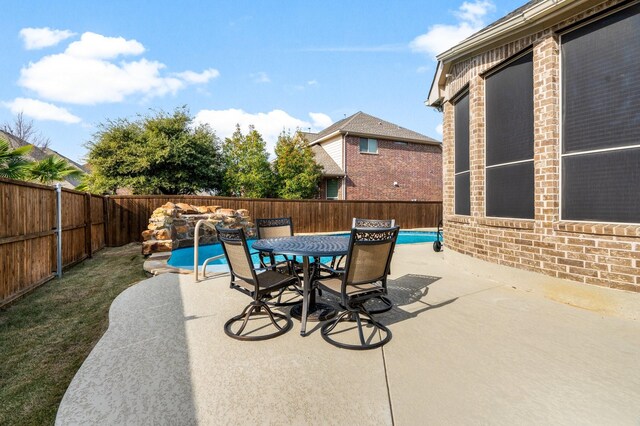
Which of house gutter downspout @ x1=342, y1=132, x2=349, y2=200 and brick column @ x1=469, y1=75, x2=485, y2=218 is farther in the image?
house gutter downspout @ x1=342, y1=132, x2=349, y2=200

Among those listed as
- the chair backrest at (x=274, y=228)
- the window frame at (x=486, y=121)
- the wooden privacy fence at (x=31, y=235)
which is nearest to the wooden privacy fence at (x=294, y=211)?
the wooden privacy fence at (x=31, y=235)

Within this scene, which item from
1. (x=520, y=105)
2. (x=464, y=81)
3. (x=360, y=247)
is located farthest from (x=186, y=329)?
(x=464, y=81)

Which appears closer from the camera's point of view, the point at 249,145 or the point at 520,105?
the point at 520,105

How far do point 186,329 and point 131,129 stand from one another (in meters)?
16.9

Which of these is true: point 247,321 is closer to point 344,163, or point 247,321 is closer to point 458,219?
point 458,219

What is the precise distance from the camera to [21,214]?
17.5ft

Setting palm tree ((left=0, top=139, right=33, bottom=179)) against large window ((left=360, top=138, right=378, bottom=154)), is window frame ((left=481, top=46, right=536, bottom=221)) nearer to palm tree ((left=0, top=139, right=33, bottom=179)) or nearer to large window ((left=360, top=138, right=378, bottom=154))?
palm tree ((left=0, top=139, right=33, bottom=179))

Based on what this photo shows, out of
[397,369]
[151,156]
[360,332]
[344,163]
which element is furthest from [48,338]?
[344,163]

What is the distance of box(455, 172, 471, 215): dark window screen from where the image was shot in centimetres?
663

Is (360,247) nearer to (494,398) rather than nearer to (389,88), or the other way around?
(494,398)

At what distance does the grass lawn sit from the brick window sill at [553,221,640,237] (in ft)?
18.8

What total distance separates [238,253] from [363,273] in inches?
52.5

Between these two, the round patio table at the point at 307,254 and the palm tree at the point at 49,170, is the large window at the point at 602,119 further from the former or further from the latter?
the palm tree at the point at 49,170

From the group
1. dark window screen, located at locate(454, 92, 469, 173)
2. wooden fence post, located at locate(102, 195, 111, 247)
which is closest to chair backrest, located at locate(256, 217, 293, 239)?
dark window screen, located at locate(454, 92, 469, 173)
